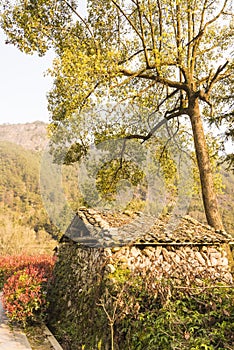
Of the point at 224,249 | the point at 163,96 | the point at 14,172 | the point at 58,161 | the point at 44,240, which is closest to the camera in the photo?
the point at 224,249

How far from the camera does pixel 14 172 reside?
1351 inches

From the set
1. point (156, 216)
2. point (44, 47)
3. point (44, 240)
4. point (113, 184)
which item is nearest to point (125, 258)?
point (156, 216)

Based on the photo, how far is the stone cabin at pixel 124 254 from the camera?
226 inches

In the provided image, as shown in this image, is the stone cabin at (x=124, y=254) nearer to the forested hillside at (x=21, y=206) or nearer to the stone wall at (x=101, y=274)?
the stone wall at (x=101, y=274)

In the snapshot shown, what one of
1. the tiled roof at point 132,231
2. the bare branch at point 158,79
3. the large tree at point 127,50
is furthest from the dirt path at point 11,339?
the bare branch at point 158,79

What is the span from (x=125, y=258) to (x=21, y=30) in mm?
7839

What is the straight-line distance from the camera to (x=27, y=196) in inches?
1212

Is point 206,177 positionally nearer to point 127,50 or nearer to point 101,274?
point 127,50

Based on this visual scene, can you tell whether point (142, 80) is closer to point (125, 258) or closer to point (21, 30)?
point (21, 30)

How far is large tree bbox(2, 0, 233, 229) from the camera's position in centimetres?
915

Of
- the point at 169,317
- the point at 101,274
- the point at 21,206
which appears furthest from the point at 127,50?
the point at 21,206

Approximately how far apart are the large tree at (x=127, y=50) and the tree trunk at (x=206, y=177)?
28 mm

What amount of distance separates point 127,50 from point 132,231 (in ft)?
23.5

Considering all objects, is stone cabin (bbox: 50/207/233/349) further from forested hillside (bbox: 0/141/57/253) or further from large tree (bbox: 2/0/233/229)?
forested hillside (bbox: 0/141/57/253)
